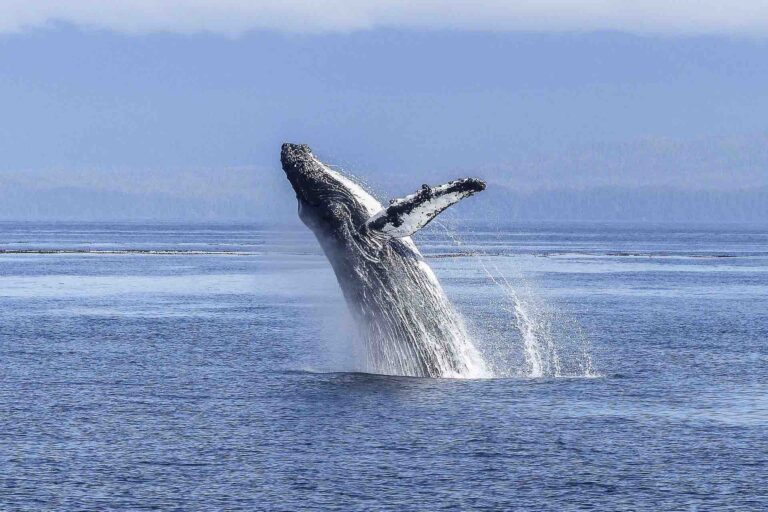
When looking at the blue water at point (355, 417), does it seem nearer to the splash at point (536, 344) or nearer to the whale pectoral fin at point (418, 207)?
the splash at point (536, 344)

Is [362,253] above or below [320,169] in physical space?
below

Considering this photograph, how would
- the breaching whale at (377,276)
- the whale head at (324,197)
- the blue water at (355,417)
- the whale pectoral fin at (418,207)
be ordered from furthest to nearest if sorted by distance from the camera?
the whale head at (324,197), the breaching whale at (377,276), the whale pectoral fin at (418,207), the blue water at (355,417)

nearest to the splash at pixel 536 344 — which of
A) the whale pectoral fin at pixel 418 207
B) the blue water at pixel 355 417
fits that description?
the blue water at pixel 355 417

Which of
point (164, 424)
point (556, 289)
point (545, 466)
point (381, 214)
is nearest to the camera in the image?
point (545, 466)

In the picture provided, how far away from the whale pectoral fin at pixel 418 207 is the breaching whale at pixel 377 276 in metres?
0.54

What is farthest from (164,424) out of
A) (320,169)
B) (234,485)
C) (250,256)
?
(250,256)

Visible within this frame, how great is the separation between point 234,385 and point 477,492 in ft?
30.5

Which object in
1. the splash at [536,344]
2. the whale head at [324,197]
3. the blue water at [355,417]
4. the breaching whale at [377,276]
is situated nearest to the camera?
the blue water at [355,417]

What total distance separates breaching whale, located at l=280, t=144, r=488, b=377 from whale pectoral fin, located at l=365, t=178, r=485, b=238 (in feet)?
1.79

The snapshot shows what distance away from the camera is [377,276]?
2138cm

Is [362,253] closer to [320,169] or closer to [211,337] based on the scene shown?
[320,169]

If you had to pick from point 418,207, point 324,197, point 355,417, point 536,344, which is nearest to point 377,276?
point 324,197

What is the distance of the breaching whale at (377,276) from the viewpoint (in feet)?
70.1

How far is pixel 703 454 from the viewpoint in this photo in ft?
54.0
